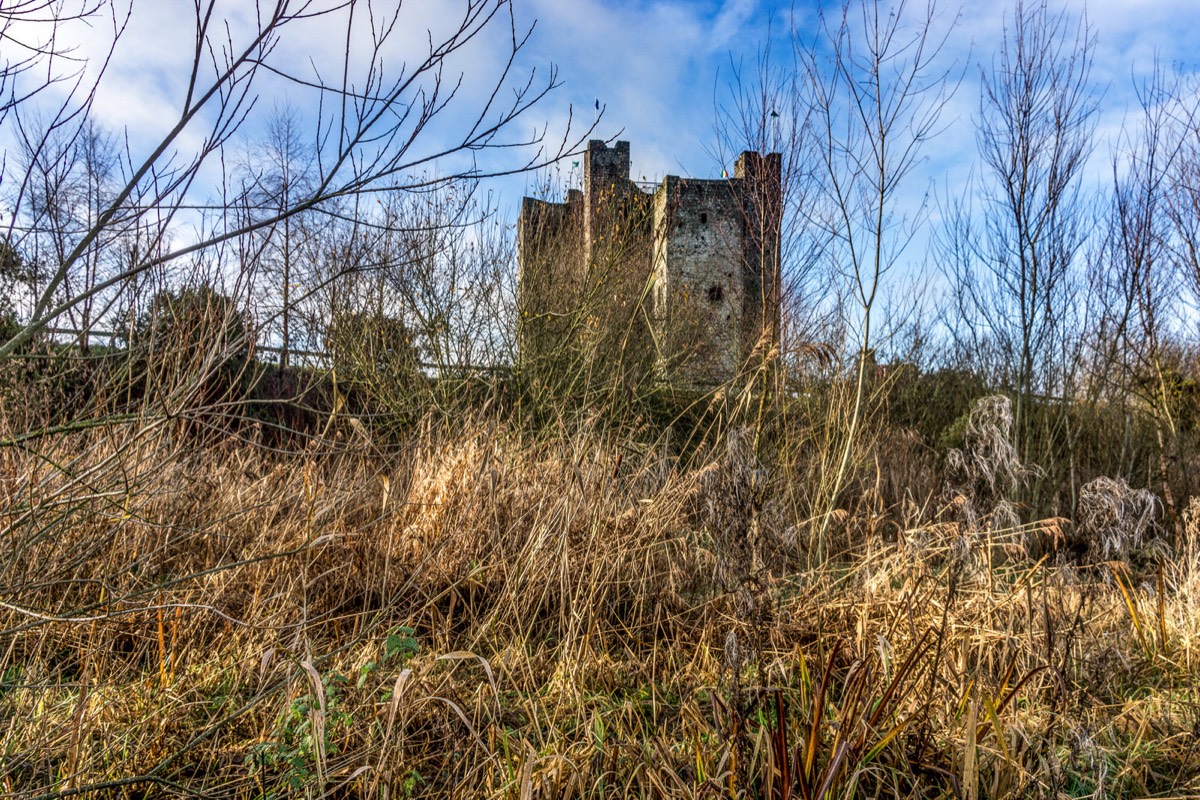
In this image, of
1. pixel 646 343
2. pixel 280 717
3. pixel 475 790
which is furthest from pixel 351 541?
pixel 646 343

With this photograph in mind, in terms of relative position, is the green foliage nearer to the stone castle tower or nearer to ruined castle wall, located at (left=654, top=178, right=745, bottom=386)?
the stone castle tower

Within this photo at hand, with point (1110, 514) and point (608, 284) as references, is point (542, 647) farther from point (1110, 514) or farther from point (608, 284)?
point (608, 284)

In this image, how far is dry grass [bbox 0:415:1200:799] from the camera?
212cm

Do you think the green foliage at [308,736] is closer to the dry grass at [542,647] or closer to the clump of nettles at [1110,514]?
the dry grass at [542,647]

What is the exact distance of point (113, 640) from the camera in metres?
2.96

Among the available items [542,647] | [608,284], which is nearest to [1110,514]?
[542,647]

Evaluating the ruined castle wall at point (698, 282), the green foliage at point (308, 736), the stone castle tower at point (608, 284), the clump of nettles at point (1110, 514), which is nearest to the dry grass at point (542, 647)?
the green foliage at point (308, 736)

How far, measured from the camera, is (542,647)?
304cm

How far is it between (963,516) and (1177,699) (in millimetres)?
1450

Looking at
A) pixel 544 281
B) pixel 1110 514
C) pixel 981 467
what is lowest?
pixel 1110 514

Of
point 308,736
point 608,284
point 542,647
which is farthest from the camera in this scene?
point 608,284

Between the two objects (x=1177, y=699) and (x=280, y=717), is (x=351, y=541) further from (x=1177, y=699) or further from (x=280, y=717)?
(x=1177, y=699)

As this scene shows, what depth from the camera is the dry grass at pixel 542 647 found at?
2.12 m

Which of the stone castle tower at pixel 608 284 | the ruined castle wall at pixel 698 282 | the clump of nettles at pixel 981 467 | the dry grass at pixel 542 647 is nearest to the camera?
the dry grass at pixel 542 647
